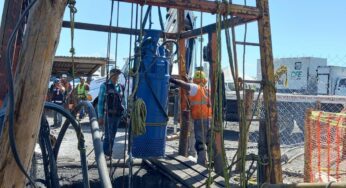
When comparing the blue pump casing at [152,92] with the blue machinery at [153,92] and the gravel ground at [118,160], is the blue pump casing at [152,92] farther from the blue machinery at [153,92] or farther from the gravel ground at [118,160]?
the gravel ground at [118,160]

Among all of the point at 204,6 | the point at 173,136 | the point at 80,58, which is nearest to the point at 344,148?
the point at 204,6

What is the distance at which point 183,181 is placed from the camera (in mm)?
5562

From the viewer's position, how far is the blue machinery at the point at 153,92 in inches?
241

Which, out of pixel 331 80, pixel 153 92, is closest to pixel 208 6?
pixel 153 92

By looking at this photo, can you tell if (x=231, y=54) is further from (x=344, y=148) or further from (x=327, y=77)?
(x=327, y=77)

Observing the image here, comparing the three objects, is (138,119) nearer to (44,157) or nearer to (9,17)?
(44,157)

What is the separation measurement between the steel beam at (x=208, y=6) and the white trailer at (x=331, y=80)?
19382mm

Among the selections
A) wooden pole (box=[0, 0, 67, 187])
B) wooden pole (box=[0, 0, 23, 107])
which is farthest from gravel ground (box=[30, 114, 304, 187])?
wooden pole (box=[0, 0, 67, 187])

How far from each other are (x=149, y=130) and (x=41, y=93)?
13.1 ft

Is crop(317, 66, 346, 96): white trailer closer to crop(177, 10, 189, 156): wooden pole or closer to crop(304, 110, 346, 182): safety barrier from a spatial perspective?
crop(304, 110, 346, 182): safety barrier

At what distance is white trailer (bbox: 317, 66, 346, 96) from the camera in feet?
73.9

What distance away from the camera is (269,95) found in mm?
4520

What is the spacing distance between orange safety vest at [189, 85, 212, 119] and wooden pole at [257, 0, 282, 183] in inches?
112

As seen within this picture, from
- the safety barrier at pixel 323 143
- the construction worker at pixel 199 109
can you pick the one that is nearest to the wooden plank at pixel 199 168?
the construction worker at pixel 199 109
